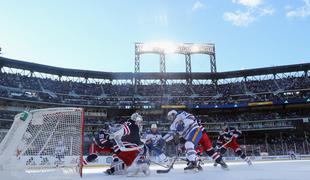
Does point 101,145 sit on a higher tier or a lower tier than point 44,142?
lower

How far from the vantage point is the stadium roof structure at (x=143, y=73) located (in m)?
49.5

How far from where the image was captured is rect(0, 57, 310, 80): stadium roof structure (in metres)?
49.5

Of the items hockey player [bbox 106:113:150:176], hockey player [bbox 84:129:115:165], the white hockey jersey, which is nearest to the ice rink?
hockey player [bbox 106:113:150:176]

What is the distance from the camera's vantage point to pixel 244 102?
50031 millimetres

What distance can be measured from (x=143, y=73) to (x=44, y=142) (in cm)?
4884

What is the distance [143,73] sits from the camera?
55844 mm

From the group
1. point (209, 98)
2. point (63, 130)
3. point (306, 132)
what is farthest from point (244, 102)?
point (63, 130)

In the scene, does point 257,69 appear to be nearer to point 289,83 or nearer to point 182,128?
point 289,83

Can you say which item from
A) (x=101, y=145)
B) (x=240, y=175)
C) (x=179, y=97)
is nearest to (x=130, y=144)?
(x=101, y=145)

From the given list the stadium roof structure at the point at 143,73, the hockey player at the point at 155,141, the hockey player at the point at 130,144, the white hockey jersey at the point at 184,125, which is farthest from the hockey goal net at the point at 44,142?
the stadium roof structure at the point at 143,73

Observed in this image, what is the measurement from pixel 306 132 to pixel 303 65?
12.7 m

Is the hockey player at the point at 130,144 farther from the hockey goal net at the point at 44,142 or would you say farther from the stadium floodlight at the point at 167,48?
the stadium floodlight at the point at 167,48

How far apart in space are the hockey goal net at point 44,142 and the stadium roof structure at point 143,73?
44642 mm

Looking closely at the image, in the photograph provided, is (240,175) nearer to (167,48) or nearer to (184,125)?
(184,125)
